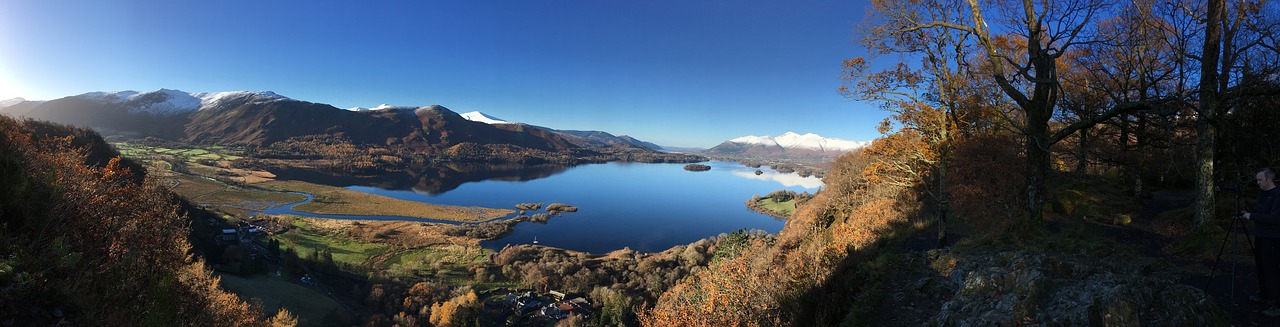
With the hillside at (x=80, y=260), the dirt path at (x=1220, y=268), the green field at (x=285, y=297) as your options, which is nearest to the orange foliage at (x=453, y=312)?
the green field at (x=285, y=297)

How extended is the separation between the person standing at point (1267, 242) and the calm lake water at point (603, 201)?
44.0 meters

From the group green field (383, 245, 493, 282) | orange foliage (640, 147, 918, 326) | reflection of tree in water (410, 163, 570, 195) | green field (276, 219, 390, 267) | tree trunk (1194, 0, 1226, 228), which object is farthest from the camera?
reflection of tree in water (410, 163, 570, 195)

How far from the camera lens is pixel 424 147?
180 meters

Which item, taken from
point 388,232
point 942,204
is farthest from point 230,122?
point 942,204

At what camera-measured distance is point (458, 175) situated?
4968 inches

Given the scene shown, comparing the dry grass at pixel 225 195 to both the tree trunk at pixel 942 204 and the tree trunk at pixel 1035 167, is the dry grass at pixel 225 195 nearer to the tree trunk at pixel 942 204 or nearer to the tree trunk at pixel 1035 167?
the tree trunk at pixel 942 204

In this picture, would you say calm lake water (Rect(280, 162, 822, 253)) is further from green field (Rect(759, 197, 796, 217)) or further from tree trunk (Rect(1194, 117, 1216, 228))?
tree trunk (Rect(1194, 117, 1216, 228))

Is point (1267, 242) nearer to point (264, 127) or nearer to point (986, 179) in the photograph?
point (986, 179)

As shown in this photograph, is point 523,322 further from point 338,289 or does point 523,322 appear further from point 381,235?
point 381,235

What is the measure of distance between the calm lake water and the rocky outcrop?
141 feet

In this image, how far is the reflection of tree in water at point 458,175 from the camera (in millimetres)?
100312

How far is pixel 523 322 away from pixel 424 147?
177654 millimetres

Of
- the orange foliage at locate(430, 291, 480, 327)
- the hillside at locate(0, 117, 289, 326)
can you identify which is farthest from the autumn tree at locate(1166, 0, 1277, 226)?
the orange foliage at locate(430, 291, 480, 327)

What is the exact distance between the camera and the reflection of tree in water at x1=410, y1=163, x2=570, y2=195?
10031cm
